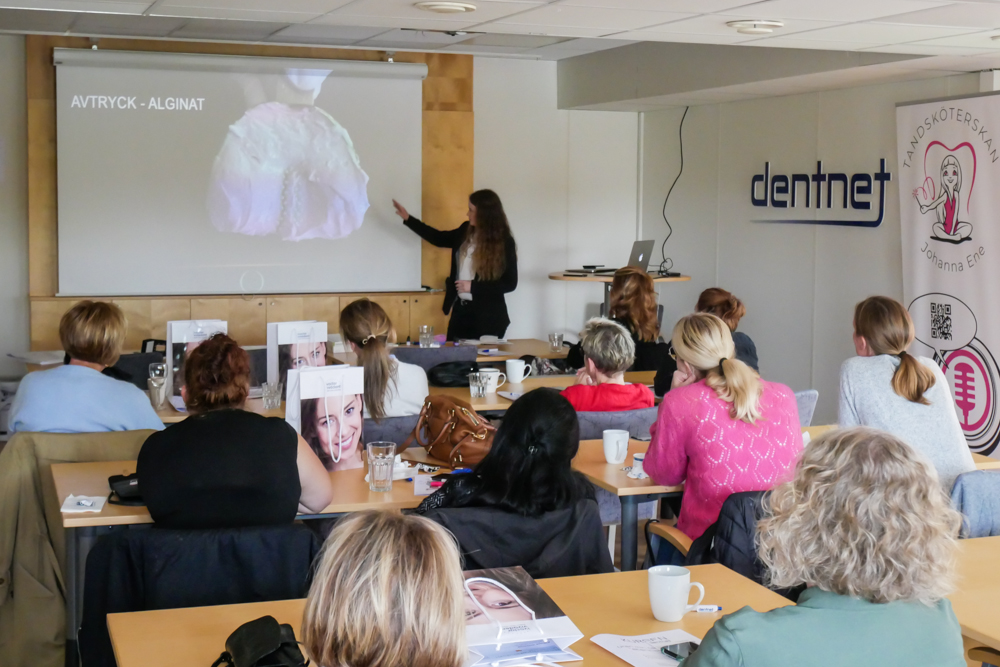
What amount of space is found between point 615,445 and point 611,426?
449 millimetres

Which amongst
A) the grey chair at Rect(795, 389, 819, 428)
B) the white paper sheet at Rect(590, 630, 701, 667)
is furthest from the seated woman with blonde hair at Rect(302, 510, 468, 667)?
the grey chair at Rect(795, 389, 819, 428)

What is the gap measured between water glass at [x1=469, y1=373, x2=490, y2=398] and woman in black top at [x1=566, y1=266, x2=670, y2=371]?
768 mm

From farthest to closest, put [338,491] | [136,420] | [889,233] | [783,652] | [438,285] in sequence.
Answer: [438,285]
[889,233]
[136,420]
[338,491]
[783,652]

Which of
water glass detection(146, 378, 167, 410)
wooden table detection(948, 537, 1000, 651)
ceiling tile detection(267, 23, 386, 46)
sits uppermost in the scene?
ceiling tile detection(267, 23, 386, 46)

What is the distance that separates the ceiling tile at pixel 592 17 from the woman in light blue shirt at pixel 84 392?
77.1 inches

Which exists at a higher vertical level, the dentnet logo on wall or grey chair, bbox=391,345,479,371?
the dentnet logo on wall

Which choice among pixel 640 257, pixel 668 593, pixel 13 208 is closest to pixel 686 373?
pixel 668 593

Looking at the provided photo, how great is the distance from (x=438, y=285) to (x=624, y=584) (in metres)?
6.18

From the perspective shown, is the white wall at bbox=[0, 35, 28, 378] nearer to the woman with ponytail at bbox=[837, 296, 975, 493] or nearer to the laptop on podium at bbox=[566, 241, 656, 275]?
the laptop on podium at bbox=[566, 241, 656, 275]

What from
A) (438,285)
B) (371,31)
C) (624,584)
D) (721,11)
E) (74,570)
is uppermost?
(371,31)

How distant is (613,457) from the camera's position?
364cm

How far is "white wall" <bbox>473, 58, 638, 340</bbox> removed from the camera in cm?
852

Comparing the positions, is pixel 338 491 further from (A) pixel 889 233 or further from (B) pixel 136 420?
(A) pixel 889 233

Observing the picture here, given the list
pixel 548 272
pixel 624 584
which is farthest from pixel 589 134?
pixel 624 584
